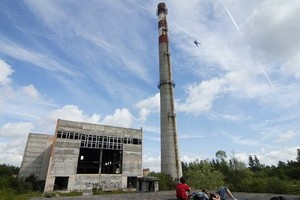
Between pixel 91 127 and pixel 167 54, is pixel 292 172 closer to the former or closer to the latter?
pixel 167 54

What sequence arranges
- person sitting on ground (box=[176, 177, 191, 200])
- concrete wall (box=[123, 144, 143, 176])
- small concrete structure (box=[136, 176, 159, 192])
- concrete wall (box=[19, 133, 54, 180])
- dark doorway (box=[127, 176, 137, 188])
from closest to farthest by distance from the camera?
person sitting on ground (box=[176, 177, 191, 200]) < small concrete structure (box=[136, 176, 159, 192]) < concrete wall (box=[123, 144, 143, 176]) < dark doorway (box=[127, 176, 137, 188]) < concrete wall (box=[19, 133, 54, 180])

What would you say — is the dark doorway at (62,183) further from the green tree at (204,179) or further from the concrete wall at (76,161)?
the green tree at (204,179)

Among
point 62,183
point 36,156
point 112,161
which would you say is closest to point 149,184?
point 62,183

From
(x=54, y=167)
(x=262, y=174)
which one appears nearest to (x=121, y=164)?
(x=54, y=167)

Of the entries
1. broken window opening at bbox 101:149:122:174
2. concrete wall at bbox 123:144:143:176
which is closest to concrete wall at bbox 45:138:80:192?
broken window opening at bbox 101:149:122:174

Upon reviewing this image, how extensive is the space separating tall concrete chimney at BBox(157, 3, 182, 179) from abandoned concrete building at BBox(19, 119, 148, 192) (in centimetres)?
565

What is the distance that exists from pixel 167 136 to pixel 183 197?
33.0 meters

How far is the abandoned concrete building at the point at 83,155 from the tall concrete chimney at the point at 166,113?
5.65 m

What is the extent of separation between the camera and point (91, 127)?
41062 mm

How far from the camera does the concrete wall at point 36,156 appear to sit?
153 feet

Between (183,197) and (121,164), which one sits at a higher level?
(121,164)

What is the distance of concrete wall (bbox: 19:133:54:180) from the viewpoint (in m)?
46.5

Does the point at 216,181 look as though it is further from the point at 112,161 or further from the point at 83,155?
the point at 83,155

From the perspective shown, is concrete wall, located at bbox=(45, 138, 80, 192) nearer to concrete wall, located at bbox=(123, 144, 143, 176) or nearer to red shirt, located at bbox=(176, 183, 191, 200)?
concrete wall, located at bbox=(123, 144, 143, 176)
